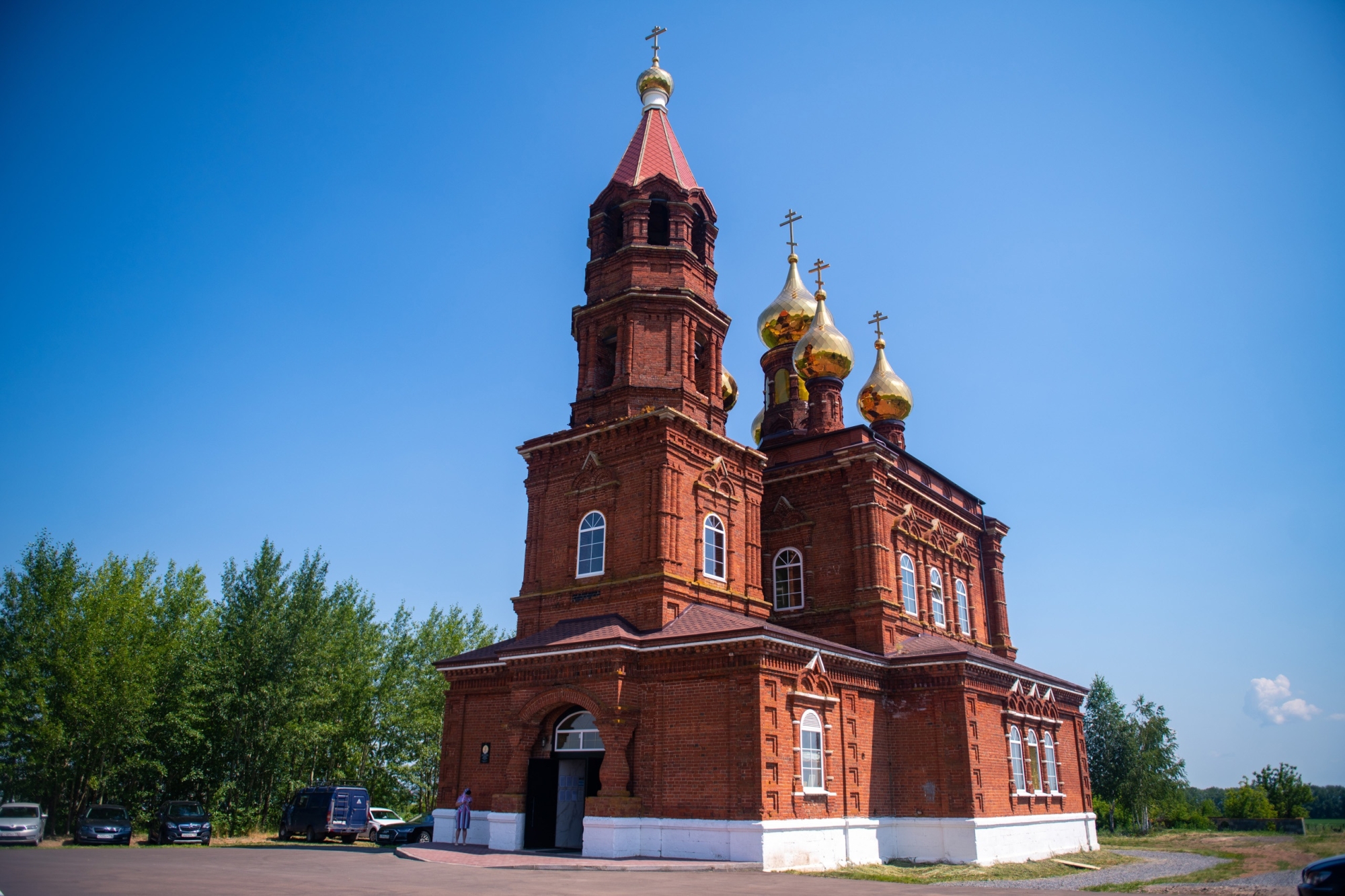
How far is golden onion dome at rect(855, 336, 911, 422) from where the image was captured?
29.1m

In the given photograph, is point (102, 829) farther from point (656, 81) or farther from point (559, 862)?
point (656, 81)

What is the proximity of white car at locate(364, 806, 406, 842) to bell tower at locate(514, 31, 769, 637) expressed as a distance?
9298 mm

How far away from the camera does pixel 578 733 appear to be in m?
18.0

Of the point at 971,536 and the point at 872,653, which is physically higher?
the point at 971,536

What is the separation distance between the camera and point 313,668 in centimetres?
2938

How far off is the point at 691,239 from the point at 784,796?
44.9ft

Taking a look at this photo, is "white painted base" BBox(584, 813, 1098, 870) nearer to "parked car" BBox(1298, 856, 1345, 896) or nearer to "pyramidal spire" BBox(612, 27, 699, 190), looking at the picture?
"parked car" BBox(1298, 856, 1345, 896)

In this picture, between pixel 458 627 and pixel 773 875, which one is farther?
pixel 458 627

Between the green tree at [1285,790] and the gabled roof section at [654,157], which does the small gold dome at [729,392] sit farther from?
the green tree at [1285,790]

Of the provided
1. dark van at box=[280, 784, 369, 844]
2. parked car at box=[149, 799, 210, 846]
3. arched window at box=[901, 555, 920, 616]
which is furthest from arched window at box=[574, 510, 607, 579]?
parked car at box=[149, 799, 210, 846]

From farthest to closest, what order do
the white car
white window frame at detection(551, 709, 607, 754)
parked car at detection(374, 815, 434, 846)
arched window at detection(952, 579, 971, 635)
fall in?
arched window at detection(952, 579, 971, 635), the white car, parked car at detection(374, 815, 434, 846), white window frame at detection(551, 709, 607, 754)

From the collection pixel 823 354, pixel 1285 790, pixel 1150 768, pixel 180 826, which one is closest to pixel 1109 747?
pixel 1150 768

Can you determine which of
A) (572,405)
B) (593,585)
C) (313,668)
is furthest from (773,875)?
(313,668)

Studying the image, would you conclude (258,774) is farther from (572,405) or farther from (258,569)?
(572,405)
